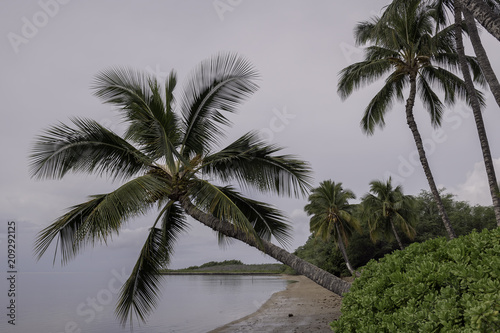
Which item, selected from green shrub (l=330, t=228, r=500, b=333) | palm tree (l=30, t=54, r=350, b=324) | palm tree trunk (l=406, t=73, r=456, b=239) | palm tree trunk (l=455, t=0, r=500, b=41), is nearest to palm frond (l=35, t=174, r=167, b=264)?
palm tree (l=30, t=54, r=350, b=324)

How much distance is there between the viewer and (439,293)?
2.65m

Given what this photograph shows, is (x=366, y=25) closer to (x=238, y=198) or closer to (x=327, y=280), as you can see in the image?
(x=238, y=198)

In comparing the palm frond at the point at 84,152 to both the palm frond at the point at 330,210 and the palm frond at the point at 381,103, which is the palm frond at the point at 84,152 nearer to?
the palm frond at the point at 381,103

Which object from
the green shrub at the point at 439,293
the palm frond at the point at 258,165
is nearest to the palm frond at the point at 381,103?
the palm frond at the point at 258,165

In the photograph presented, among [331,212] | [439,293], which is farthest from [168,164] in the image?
[331,212]

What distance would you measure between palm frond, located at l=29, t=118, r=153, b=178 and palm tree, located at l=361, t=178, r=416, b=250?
81.7 ft

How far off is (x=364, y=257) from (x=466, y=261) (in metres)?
41.9

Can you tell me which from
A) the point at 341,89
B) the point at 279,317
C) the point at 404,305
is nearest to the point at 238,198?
the point at 404,305

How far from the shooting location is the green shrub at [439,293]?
7.28ft

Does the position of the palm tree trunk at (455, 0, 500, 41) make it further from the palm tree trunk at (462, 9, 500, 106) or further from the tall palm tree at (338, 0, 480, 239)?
the tall palm tree at (338, 0, 480, 239)

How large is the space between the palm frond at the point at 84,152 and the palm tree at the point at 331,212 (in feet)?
76.0

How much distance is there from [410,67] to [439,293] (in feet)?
42.4

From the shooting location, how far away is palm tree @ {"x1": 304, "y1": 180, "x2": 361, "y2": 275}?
29336 mm

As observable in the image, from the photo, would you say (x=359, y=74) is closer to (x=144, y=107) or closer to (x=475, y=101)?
(x=475, y=101)
